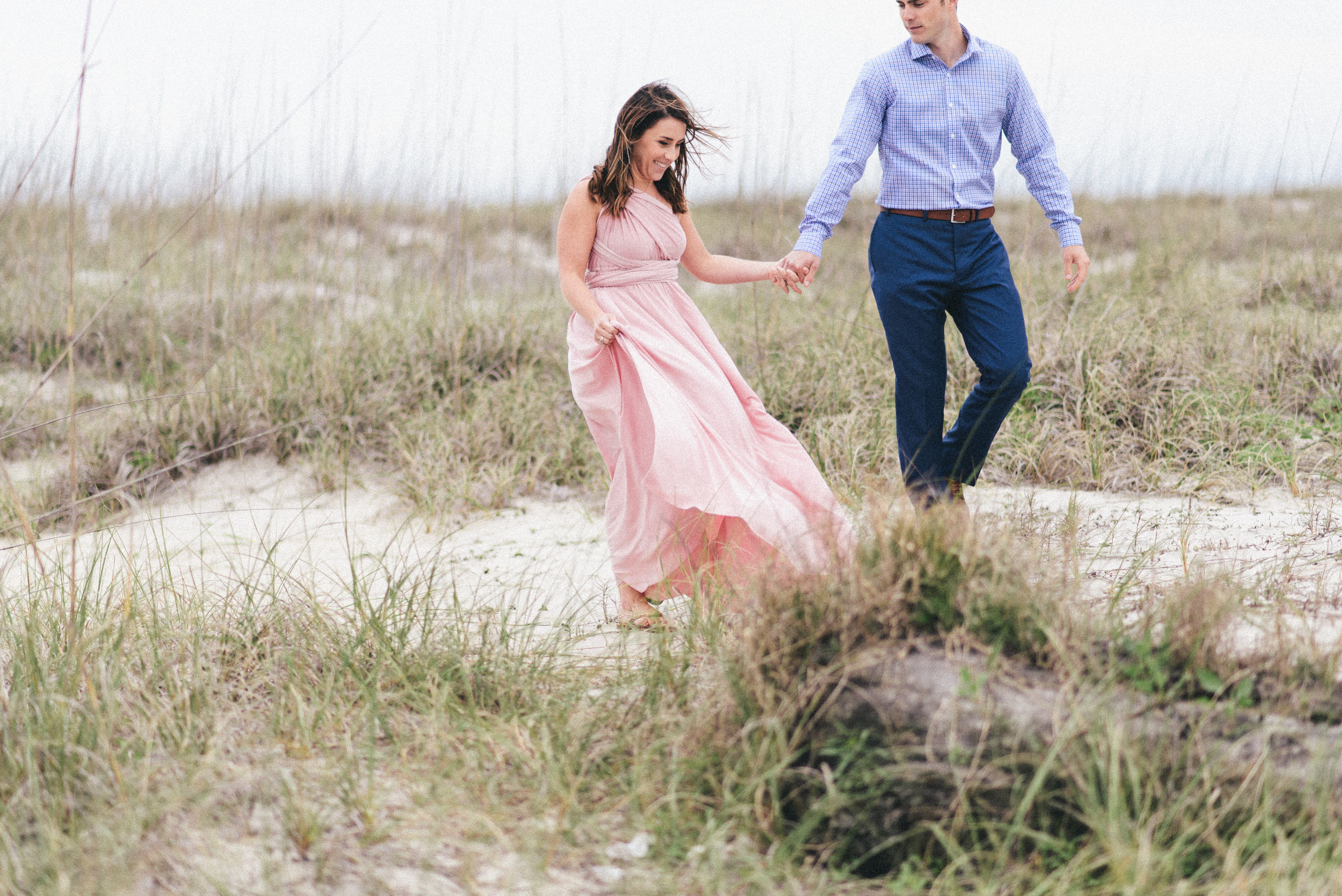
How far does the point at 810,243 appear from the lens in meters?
3.22

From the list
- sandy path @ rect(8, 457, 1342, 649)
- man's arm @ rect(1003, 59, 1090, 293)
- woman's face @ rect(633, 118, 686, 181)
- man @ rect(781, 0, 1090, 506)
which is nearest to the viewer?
sandy path @ rect(8, 457, 1342, 649)

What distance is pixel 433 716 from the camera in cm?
230

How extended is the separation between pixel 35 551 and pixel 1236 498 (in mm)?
4084

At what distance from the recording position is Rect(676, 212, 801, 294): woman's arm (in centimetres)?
330

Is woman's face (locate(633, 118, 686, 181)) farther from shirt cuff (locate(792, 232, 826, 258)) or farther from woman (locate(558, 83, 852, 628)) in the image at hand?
shirt cuff (locate(792, 232, 826, 258))

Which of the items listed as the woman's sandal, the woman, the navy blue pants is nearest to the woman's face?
the woman

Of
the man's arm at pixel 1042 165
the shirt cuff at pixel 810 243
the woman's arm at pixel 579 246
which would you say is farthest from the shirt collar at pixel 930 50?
the woman's arm at pixel 579 246

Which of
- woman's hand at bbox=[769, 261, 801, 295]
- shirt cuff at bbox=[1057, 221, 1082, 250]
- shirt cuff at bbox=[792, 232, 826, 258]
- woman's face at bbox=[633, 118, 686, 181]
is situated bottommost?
woman's hand at bbox=[769, 261, 801, 295]

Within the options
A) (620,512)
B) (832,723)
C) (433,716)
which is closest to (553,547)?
(620,512)

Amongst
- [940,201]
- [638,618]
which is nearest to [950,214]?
[940,201]

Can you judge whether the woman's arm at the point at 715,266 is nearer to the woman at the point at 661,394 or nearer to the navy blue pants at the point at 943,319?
the woman at the point at 661,394

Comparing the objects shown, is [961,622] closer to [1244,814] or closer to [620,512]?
[1244,814]

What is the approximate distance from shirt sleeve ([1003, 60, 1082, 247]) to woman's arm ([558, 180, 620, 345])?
1422 millimetres

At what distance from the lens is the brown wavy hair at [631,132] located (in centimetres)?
311
